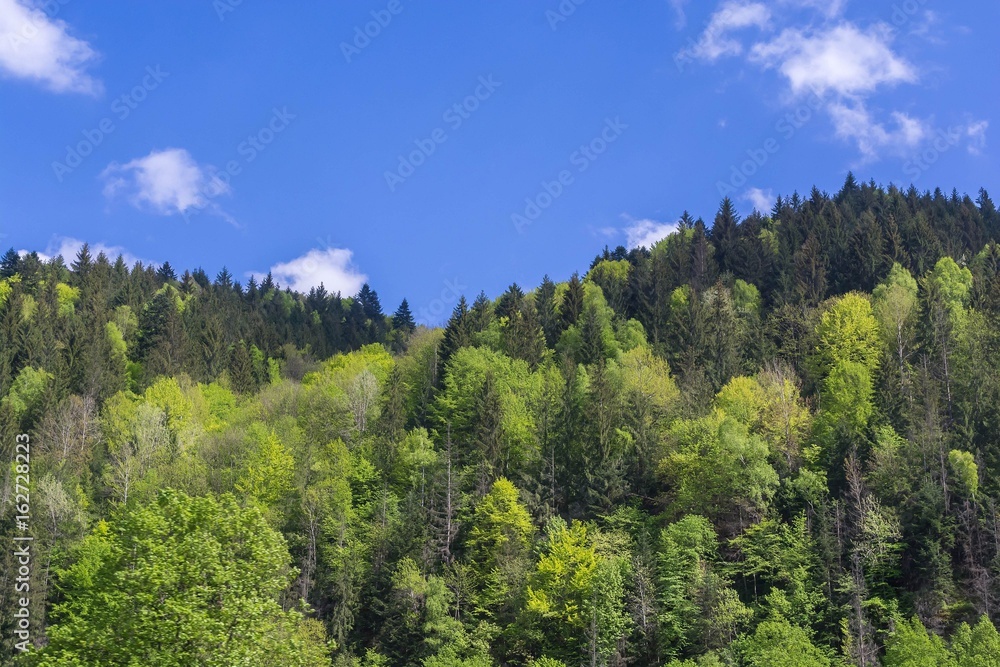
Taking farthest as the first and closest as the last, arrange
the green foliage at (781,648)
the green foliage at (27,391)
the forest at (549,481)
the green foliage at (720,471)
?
the green foliage at (27,391)
the green foliage at (720,471)
the green foliage at (781,648)
the forest at (549,481)

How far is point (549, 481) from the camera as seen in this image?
233 ft

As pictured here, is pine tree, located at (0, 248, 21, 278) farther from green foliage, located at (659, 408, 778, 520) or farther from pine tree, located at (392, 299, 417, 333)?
green foliage, located at (659, 408, 778, 520)

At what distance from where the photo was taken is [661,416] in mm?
77938

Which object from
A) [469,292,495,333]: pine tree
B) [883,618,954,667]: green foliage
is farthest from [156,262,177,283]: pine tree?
[883,618,954,667]: green foliage

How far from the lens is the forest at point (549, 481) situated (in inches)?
1668

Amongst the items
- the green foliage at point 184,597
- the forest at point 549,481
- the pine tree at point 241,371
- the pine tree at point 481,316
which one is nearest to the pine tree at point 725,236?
the forest at point 549,481

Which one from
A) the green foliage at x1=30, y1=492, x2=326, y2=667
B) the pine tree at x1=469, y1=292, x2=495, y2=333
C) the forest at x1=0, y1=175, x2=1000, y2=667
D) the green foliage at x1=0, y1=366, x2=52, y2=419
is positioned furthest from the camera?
the pine tree at x1=469, y1=292, x2=495, y2=333

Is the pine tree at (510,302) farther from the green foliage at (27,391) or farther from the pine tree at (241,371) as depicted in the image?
the green foliage at (27,391)

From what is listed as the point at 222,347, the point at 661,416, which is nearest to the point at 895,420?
the point at 661,416

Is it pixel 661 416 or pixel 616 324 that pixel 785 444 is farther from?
pixel 616 324

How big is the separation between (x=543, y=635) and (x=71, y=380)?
61.1 meters

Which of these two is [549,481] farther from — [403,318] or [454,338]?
[403,318]

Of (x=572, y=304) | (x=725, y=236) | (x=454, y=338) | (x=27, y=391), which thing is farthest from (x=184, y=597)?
(x=725, y=236)

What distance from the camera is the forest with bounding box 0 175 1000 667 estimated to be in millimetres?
42375
